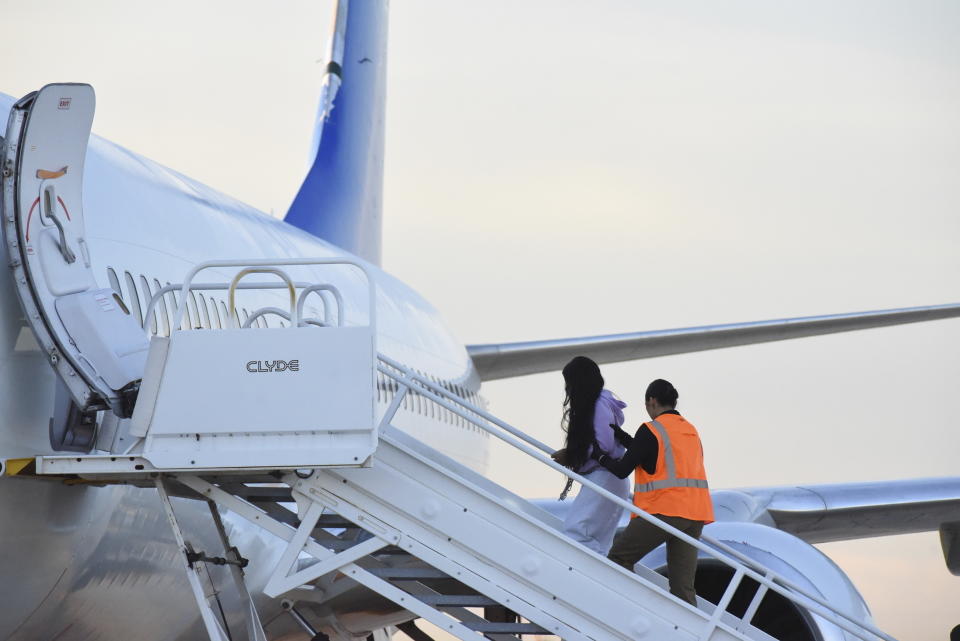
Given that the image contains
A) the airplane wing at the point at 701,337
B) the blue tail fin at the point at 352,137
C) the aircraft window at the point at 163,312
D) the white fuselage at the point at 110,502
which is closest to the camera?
the white fuselage at the point at 110,502

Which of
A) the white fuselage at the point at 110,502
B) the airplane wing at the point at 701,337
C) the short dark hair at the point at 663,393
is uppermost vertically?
the airplane wing at the point at 701,337

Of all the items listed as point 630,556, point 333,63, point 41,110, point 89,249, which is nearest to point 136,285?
point 89,249

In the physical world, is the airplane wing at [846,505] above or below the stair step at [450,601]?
above

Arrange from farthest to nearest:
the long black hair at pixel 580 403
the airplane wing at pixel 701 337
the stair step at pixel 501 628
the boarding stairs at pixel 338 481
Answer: the airplane wing at pixel 701 337, the long black hair at pixel 580 403, the stair step at pixel 501 628, the boarding stairs at pixel 338 481

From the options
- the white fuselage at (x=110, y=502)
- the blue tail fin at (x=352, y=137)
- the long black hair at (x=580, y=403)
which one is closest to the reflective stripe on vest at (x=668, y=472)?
the long black hair at (x=580, y=403)

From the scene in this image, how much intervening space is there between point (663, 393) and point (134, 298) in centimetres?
237

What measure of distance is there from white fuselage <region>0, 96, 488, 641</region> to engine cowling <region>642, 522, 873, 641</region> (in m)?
2.62

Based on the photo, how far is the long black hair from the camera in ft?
20.3

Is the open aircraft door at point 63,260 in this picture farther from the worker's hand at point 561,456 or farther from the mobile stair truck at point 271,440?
the worker's hand at point 561,456

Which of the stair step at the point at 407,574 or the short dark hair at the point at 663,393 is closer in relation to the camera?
the stair step at the point at 407,574

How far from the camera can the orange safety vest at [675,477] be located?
6305 mm

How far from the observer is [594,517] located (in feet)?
20.8

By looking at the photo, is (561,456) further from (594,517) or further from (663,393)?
(663,393)

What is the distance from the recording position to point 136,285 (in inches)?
243
